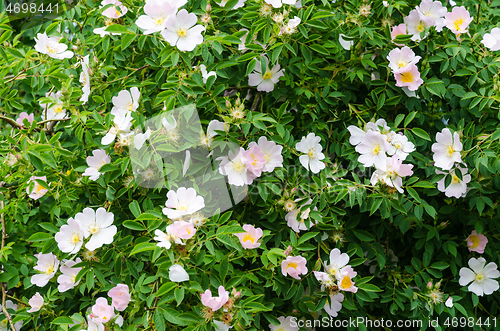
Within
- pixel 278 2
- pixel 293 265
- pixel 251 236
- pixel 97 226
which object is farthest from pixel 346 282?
pixel 278 2

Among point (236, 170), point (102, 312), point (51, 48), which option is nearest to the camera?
point (102, 312)

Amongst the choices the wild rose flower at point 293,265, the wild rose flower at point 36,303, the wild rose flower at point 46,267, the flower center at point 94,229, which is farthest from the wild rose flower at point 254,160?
the wild rose flower at point 36,303

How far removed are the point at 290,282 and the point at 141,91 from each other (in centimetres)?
80

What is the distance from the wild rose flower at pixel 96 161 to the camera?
137 centimetres

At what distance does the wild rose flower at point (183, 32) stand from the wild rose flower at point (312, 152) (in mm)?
467

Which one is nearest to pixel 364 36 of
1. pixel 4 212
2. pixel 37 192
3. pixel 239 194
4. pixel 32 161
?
pixel 239 194

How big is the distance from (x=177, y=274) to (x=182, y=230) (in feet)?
0.37

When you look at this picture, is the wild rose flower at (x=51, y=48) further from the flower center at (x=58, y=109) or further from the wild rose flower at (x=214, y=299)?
the wild rose flower at (x=214, y=299)

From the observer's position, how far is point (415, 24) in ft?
5.06

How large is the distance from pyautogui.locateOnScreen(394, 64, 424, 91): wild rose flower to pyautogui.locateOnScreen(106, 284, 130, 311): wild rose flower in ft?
3.59

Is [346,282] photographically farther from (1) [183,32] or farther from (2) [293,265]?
(1) [183,32]

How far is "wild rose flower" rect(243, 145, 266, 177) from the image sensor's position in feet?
4.29

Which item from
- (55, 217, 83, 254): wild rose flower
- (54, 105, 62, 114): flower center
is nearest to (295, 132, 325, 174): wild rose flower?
(55, 217, 83, 254): wild rose flower

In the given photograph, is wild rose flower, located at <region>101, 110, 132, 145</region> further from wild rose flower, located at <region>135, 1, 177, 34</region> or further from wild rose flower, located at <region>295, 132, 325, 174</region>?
wild rose flower, located at <region>295, 132, 325, 174</region>
